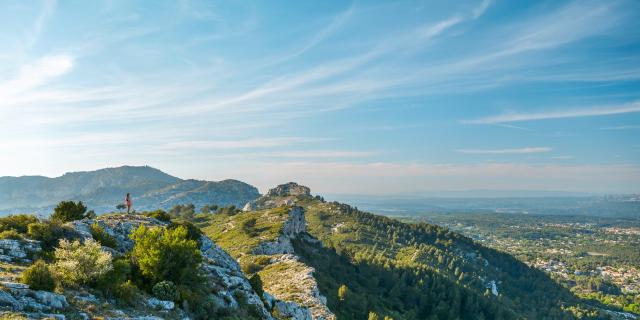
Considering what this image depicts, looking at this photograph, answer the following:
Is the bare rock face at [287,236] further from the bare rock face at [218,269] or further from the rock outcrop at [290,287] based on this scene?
the bare rock face at [218,269]

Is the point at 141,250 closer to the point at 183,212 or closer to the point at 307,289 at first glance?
the point at 307,289

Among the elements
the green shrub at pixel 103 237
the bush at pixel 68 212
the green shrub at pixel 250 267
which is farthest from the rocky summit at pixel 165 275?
the bush at pixel 68 212

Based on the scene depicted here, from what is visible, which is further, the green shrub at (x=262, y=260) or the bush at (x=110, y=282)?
the green shrub at (x=262, y=260)

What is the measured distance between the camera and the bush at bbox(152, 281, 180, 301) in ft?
97.9

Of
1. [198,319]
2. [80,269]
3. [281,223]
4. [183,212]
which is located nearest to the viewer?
[80,269]

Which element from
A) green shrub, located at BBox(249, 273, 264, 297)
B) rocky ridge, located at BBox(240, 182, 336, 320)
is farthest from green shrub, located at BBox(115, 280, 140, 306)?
rocky ridge, located at BBox(240, 182, 336, 320)

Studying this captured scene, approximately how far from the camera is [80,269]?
26156mm

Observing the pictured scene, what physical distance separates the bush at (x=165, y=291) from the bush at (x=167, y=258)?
157 cm

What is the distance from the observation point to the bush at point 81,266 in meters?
25.8

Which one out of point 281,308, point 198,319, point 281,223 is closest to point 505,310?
point 281,223

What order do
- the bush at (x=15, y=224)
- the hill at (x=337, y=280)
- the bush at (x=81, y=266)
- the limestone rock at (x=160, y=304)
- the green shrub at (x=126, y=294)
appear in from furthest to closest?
the hill at (x=337, y=280) < the bush at (x=15, y=224) < the limestone rock at (x=160, y=304) < the green shrub at (x=126, y=294) < the bush at (x=81, y=266)

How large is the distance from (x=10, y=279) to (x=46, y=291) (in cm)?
309

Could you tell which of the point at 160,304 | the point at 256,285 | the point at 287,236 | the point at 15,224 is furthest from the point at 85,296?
the point at 287,236

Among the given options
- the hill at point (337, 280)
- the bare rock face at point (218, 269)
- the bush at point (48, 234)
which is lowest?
the hill at point (337, 280)
